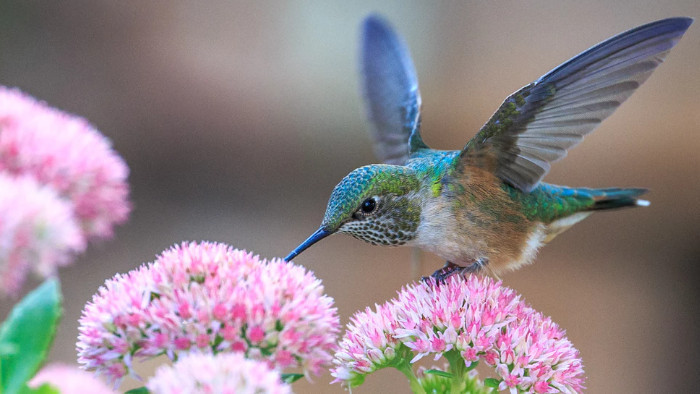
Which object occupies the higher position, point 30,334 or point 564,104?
point 564,104

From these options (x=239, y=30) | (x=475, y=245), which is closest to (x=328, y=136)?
(x=239, y=30)

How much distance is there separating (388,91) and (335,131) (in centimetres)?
151

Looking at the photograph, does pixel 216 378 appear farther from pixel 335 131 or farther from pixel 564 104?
pixel 335 131

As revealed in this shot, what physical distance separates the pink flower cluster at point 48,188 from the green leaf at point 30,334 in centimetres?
4

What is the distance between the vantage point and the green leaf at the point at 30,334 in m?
0.58

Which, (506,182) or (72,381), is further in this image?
(506,182)

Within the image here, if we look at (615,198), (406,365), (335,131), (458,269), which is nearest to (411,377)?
(406,365)

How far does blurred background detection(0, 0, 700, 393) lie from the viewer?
2568 mm

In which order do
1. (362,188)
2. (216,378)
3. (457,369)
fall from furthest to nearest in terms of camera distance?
(362,188)
(457,369)
(216,378)

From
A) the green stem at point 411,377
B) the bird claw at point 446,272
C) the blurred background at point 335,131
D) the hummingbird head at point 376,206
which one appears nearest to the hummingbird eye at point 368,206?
the hummingbird head at point 376,206

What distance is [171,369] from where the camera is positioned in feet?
1.92

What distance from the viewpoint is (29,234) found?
2.08ft

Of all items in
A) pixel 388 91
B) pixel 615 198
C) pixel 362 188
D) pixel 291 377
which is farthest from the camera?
pixel 388 91

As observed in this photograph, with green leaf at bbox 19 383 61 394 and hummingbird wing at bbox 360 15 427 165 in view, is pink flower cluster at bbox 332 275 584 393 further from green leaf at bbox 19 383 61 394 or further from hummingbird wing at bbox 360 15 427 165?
hummingbird wing at bbox 360 15 427 165
